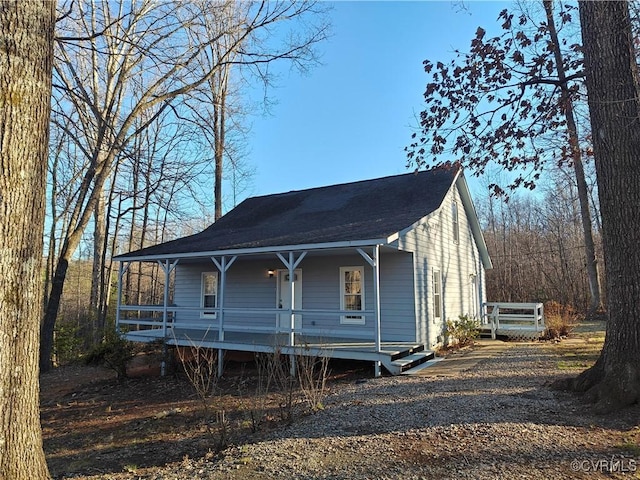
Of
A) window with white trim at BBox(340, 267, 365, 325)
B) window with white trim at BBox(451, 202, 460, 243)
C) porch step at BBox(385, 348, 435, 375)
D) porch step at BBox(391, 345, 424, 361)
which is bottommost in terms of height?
porch step at BBox(385, 348, 435, 375)

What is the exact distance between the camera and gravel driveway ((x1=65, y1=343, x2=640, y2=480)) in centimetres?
366

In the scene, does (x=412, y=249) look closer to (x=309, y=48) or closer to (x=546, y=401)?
(x=546, y=401)

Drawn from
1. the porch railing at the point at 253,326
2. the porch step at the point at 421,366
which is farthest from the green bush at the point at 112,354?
the porch step at the point at 421,366

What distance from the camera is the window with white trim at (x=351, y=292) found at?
36.4 feet

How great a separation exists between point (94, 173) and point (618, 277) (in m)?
14.6

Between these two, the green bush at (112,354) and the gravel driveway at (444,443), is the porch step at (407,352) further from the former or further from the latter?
the green bush at (112,354)

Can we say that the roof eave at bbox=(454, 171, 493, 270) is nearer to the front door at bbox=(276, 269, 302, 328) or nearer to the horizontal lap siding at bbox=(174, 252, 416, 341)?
the horizontal lap siding at bbox=(174, 252, 416, 341)

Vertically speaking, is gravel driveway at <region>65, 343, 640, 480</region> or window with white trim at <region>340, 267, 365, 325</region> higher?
window with white trim at <region>340, 267, 365, 325</region>

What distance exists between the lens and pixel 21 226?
2.83m

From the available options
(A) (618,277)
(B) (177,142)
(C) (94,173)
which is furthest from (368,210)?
(B) (177,142)

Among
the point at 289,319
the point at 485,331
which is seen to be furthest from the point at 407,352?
the point at 485,331

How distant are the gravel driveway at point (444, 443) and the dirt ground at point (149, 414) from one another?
644 mm

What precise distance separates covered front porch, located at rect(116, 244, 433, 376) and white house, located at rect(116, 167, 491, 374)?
0.03 metres

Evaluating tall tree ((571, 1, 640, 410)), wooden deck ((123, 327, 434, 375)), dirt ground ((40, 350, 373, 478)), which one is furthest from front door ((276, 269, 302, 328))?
tall tree ((571, 1, 640, 410))
